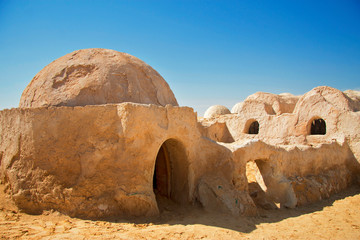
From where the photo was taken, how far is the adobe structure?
4.95 meters

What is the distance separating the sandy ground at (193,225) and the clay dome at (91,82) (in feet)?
7.16

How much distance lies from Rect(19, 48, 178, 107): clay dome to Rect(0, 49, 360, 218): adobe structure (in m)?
0.02

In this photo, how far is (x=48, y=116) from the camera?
5.09 metres

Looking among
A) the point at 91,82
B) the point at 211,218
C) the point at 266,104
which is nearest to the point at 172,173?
the point at 211,218

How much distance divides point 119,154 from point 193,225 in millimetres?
1941

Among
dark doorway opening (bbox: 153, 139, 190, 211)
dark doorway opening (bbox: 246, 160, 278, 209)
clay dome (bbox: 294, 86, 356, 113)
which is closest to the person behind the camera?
dark doorway opening (bbox: 153, 139, 190, 211)

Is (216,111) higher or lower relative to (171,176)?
higher

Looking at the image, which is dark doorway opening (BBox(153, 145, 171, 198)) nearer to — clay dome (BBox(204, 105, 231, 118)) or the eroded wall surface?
the eroded wall surface

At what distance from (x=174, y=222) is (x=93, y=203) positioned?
1.56 m

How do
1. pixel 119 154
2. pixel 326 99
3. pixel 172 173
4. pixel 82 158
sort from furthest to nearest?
pixel 326 99, pixel 172 173, pixel 119 154, pixel 82 158

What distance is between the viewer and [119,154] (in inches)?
203

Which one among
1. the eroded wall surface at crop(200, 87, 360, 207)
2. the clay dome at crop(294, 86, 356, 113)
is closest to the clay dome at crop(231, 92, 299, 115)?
the eroded wall surface at crop(200, 87, 360, 207)

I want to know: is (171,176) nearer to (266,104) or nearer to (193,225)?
(193,225)

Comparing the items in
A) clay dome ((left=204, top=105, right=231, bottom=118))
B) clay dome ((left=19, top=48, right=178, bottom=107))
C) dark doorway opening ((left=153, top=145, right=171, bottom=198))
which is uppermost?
clay dome ((left=204, top=105, right=231, bottom=118))
